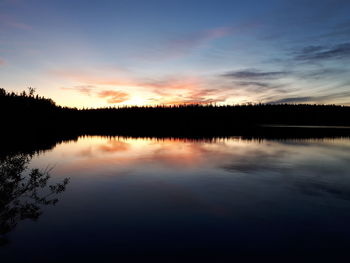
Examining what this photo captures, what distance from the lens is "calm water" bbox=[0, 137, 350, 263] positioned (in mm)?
10195

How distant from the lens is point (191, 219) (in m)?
13.4

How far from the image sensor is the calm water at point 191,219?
33.4ft

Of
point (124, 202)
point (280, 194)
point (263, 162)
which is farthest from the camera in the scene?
point (263, 162)

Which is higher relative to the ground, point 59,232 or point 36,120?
point 36,120

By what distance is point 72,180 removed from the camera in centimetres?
2283

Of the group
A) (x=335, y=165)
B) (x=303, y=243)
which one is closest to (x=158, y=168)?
(x=303, y=243)

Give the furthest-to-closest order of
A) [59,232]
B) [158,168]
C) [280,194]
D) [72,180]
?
[158,168]
[72,180]
[280,194]
[59,232]

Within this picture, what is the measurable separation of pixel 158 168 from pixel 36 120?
327 feet

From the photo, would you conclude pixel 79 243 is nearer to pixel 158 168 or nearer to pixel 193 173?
pixel 193 173

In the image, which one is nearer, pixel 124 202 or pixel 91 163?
pixel 124 202

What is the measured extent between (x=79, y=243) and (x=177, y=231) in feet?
14.8

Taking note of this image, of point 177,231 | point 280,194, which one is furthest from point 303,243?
point 280,194

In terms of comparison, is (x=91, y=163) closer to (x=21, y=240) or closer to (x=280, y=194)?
(x=21, y=240)

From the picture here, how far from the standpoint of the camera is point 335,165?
29375 mm
